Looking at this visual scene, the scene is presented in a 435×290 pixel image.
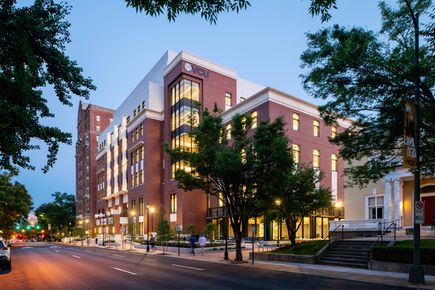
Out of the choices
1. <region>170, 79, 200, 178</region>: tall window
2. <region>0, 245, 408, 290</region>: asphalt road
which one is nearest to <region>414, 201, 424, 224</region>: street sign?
<region>0, 245, 408, 290</region>: asphalt road

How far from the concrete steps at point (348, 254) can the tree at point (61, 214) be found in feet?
390

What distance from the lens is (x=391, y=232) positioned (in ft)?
97.9

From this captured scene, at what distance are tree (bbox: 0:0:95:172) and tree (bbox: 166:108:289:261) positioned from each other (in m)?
13.9

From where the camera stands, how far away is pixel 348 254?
2244 centimetres

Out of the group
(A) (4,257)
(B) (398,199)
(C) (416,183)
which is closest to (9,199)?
(A) (4,257)

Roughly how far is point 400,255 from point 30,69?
16.9 meters

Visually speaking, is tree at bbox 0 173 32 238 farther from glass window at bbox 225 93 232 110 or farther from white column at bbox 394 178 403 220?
white column at bbox 394 178 403 220

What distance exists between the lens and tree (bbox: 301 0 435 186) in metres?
15.6

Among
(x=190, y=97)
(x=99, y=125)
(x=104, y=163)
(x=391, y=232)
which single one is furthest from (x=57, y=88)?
(x=99, y=125)

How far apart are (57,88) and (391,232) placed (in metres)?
26.9

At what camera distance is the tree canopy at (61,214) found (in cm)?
13000

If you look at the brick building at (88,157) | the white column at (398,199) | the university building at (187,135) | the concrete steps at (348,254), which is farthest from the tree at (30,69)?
the brick building at (88,157)

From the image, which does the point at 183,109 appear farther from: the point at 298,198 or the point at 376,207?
the point at 298,198

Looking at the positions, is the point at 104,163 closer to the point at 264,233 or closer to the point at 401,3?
the point at 264,233
